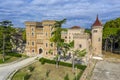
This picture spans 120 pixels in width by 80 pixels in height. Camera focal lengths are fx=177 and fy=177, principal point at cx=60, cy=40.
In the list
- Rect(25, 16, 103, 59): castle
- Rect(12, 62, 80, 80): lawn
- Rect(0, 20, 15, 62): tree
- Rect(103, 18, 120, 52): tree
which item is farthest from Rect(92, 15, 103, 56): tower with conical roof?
Rect(0, 20, 15, 62): tree

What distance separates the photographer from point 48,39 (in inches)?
1718

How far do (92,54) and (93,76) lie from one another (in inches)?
649

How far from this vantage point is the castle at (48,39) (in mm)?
39481

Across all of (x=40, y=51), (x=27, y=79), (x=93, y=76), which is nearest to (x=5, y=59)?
(x=40, y=51)

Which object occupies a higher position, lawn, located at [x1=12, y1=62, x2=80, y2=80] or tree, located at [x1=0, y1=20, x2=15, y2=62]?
tree, located at [x1=0, y1=20, x2=15, y2=62]

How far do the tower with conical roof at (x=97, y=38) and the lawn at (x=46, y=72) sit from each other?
9.89m

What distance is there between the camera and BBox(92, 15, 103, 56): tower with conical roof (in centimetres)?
4159

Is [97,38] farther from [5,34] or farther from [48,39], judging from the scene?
[5,34]

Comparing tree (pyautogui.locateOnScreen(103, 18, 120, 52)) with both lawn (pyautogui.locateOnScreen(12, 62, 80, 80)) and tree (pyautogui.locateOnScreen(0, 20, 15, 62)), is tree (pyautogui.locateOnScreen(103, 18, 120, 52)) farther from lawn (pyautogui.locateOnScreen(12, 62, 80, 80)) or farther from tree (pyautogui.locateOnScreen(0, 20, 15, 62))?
tree (pyautogui.locateOnScreen(0, 20, 15, 62))

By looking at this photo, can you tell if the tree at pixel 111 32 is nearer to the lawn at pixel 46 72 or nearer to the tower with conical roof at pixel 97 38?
the tower with conical roof at pixel 97 38

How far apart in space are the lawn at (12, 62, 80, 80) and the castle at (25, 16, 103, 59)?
22.8ft

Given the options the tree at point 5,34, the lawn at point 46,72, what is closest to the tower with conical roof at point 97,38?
the lawn at point 46,72

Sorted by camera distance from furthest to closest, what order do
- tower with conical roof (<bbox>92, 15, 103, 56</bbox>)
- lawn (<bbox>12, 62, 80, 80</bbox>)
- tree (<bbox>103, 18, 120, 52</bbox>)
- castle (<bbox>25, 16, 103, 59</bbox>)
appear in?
1. tree (<bbox>103, 18, 120, 52</bbox>)
2. tower with conical roof (<bbox>92, 15, 103, 56</bbox>)
3. castle (<bbox>25, 16, 103, 59</bbox>)
4. lawn (<bbox>12, 62, 80, 80</bbox>)

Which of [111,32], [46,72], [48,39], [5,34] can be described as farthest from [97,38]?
[5,34]
